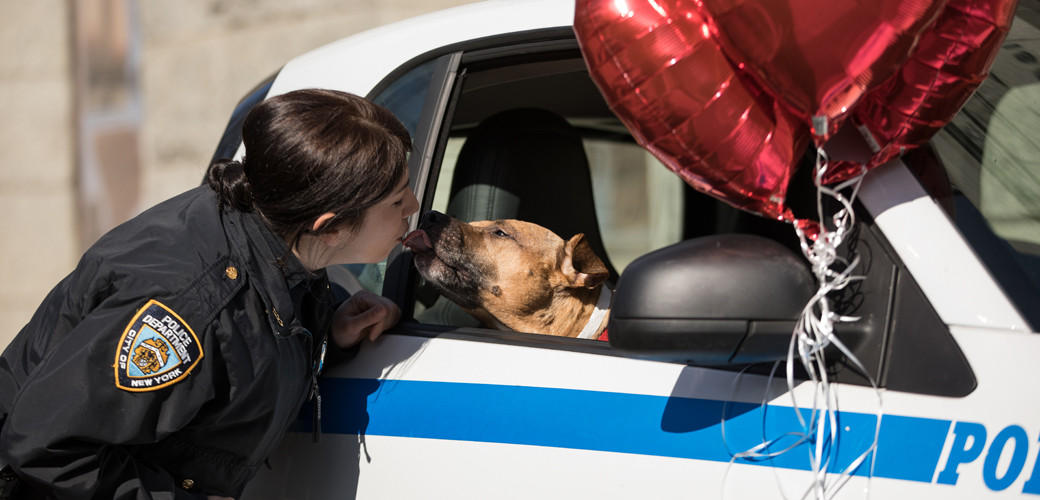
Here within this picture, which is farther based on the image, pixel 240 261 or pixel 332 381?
pixel 332 381

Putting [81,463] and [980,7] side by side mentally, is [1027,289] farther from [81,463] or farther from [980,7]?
[81,463]

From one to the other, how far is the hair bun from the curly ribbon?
1.01m

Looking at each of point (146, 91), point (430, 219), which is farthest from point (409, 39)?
point (146, 91)

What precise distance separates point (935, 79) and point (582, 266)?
5.16 feet

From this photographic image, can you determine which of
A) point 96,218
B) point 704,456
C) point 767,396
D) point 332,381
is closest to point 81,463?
point 332,381

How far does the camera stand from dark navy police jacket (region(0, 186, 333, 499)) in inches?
45.8

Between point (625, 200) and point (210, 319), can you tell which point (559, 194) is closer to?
point (210, 319)

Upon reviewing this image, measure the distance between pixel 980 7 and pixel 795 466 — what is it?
0.76m

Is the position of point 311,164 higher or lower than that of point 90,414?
higher

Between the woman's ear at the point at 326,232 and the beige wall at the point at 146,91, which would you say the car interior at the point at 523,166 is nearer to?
the woman's ear at the point at 326,232

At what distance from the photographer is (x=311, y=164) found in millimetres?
1336

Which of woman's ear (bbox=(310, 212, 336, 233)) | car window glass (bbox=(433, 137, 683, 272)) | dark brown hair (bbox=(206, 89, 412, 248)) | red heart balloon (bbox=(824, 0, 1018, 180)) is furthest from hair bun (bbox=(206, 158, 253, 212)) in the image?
car window glass (bbox=(433, 137, 683, 272))

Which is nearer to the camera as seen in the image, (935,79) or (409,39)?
(935,79)

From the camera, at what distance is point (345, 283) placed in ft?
7.20
